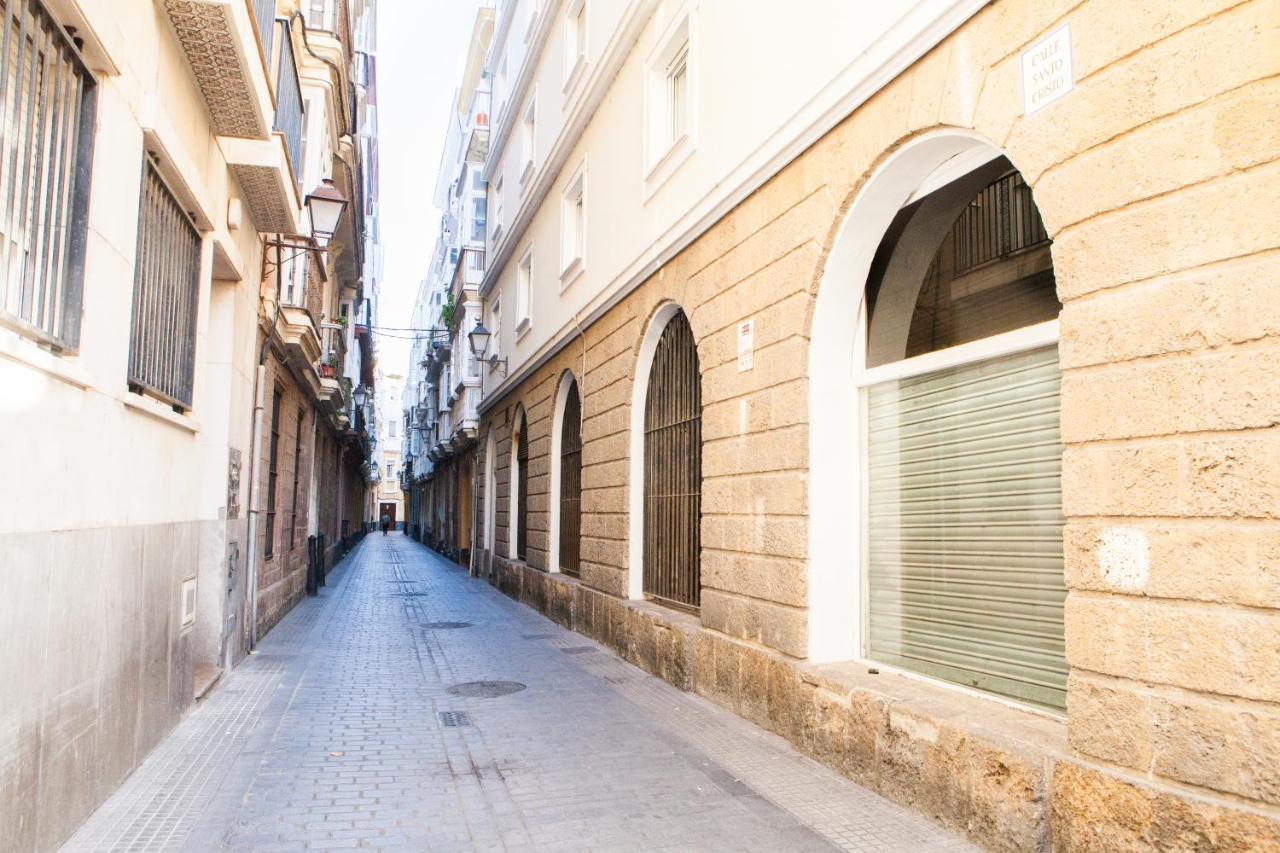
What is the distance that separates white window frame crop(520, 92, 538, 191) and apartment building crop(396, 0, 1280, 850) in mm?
5733

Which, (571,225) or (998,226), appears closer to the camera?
(998,226)

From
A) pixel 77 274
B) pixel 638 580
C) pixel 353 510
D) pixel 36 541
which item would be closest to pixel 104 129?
pixel 77 274

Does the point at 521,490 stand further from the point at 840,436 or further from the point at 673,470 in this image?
the point at 840,436

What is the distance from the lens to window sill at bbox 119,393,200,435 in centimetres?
538

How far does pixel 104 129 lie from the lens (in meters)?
4.82

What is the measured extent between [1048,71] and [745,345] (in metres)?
3.45

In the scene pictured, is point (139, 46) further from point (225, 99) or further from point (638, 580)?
point (638, 580)

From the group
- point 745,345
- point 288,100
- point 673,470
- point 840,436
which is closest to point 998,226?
point 840,436

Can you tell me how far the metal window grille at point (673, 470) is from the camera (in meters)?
9.27

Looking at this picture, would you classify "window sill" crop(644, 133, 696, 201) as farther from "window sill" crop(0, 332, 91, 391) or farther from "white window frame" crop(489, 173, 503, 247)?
"white window frame" crop(489, 173, 503, 247)

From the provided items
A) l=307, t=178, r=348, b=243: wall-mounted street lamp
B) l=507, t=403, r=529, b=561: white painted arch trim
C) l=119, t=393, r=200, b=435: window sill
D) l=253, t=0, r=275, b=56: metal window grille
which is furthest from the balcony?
l=507, t=403, r=529, b=561: white painted arch trim

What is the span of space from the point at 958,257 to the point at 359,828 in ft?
16.0

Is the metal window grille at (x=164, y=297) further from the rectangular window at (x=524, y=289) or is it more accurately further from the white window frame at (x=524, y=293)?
the rectangular window at (x=524, y=289)

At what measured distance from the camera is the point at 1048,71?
4.47m
